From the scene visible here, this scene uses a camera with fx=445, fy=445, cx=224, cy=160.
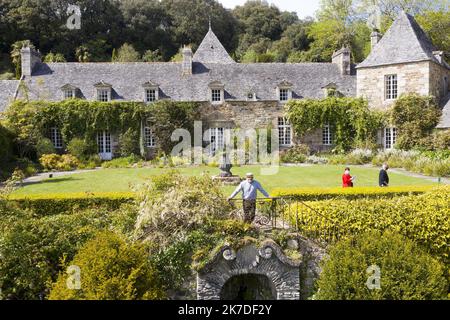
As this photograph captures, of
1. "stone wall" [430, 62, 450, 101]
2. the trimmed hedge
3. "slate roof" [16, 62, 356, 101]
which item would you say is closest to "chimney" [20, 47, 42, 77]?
"slate roof" [16, 62, 356, 101]

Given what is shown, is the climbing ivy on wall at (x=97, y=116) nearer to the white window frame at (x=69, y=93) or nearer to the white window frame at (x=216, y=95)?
the white window frame at (x=69, y=93)

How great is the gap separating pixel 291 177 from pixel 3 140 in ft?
51.9

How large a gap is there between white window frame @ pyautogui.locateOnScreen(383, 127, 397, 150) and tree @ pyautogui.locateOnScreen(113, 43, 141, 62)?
95.2ft

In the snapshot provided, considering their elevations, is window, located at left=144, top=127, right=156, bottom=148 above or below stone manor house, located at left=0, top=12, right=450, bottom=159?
below

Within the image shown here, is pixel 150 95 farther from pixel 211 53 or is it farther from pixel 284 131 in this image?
pixel 211 53

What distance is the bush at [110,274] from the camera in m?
9.30

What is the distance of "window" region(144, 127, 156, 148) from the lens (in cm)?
2970

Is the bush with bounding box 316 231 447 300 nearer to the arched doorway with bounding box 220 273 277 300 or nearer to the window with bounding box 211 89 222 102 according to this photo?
A: the arched doorway with bounding box 220 273 277 300

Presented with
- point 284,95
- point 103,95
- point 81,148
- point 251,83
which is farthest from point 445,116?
point 81,148

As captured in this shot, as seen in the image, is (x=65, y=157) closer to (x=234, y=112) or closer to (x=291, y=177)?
(x=234, y=112)

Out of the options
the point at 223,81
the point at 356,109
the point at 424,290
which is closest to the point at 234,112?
the point at 223,81

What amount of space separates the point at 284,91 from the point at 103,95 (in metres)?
12.3

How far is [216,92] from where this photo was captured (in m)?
30.2

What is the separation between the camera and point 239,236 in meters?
11.1
